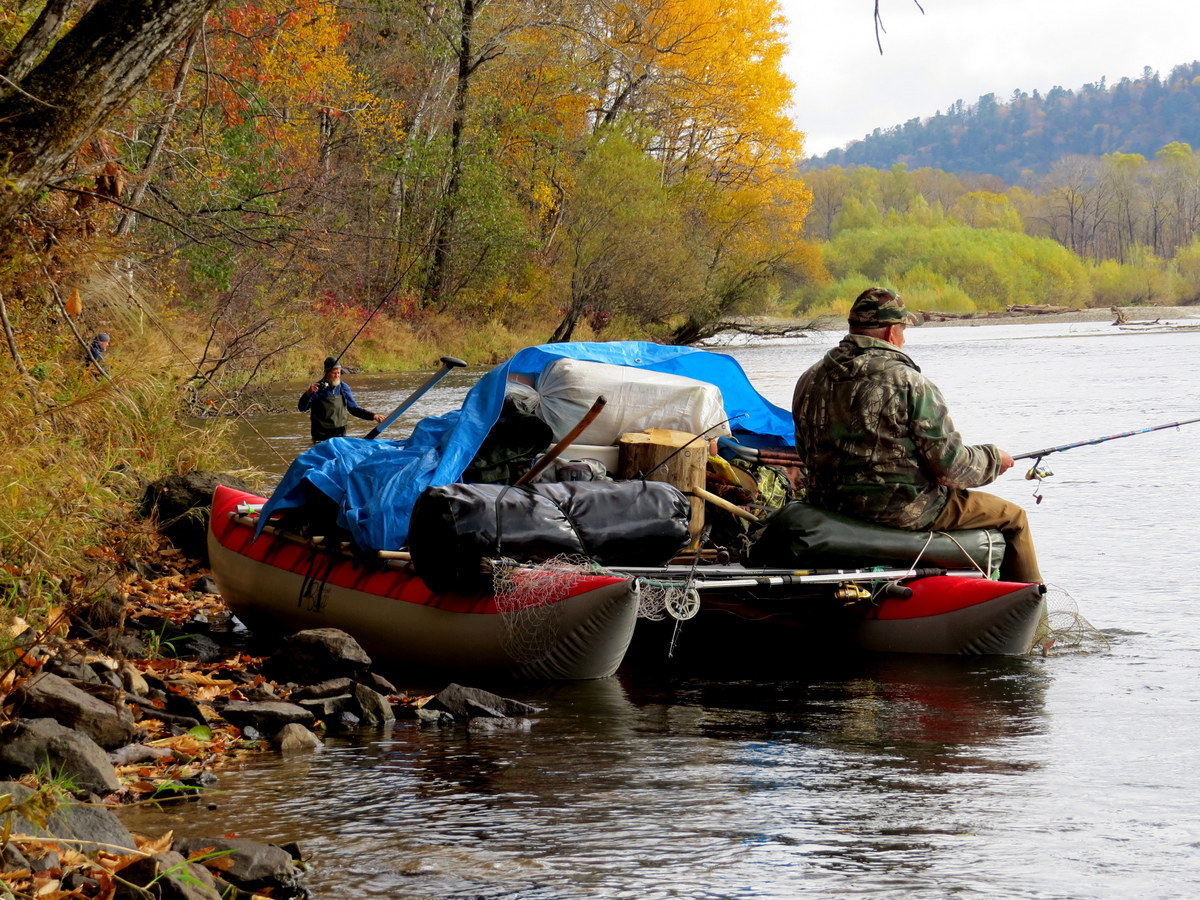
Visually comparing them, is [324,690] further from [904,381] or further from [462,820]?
[904,381]

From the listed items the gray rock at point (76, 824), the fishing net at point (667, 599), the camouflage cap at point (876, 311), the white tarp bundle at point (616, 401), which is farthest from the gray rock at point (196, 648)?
the camouflage cap at point (876, 311)

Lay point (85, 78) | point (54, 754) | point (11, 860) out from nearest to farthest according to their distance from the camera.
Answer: point (11, 860), point (54, 754), point (85, 78)

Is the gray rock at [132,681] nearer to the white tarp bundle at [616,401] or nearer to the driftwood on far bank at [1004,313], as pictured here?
the white tarp bundle at [616,401]

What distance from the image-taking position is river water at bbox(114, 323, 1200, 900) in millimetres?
4242

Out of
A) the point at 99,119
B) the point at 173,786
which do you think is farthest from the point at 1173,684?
the point at 99,119

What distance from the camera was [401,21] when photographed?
2830cm

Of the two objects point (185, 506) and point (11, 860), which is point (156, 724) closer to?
point (11, 860)

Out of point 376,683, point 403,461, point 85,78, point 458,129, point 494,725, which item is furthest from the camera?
point 458,129

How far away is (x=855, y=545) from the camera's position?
6.95 m

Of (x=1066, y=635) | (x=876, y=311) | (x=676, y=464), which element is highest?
(x=876, y=311)

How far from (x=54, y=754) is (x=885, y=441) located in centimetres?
402

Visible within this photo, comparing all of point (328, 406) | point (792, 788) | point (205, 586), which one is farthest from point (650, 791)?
point (328, 406)

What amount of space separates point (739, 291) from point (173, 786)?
114 ft

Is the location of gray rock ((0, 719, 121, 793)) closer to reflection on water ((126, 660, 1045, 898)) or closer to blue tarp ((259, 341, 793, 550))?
reflection on water ((126, 660, 1045, 898))
